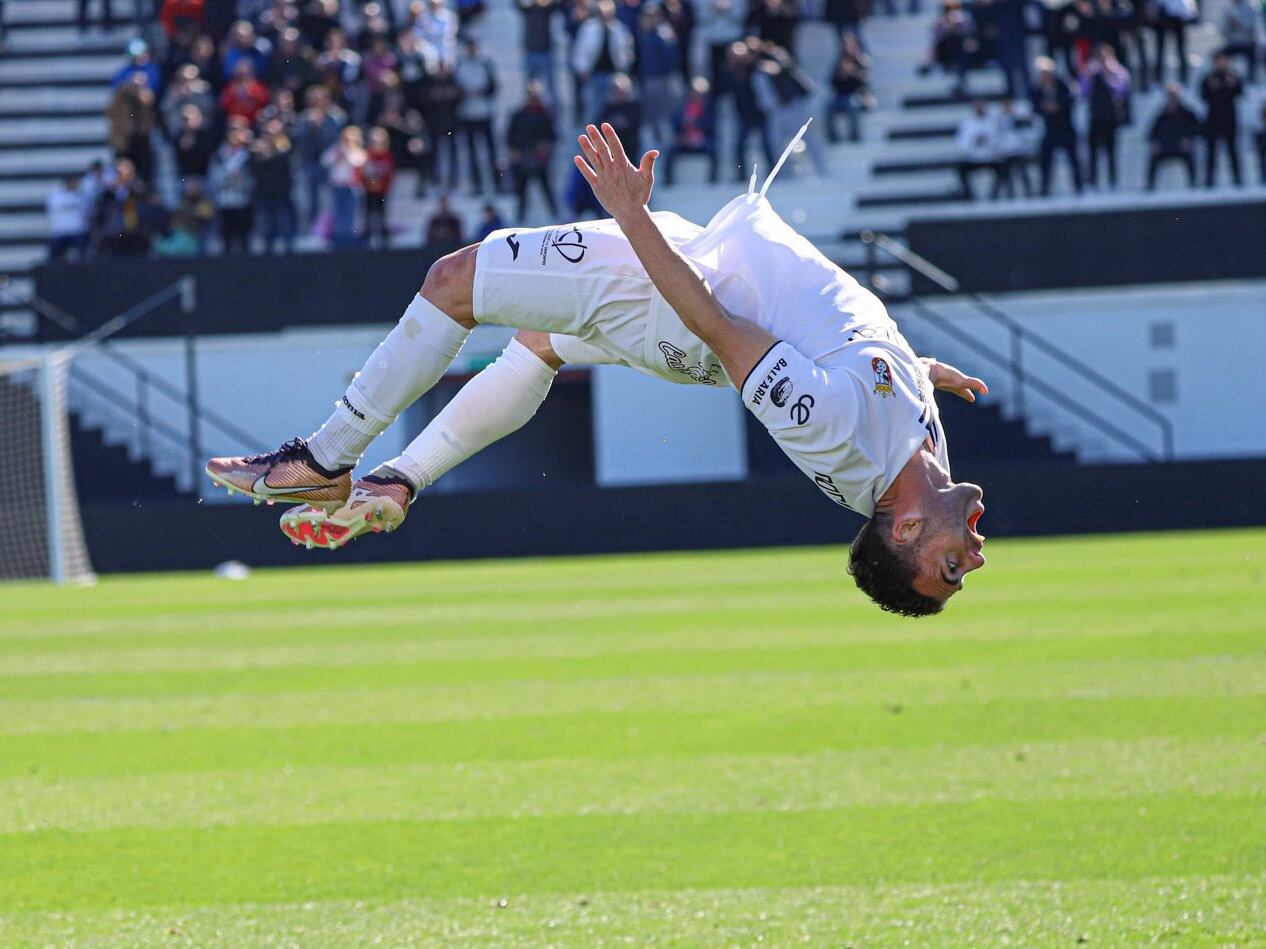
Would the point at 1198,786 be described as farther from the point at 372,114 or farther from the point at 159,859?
the point at 372,114

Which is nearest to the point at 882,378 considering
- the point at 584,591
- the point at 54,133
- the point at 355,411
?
Answer: the point at 355,411

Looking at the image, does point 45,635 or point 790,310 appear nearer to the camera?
point 790,310

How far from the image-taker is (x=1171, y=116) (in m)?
27.0

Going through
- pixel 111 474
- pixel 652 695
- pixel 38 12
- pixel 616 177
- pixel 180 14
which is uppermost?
pixel 616 177

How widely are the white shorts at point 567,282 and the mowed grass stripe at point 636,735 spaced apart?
4.14 m

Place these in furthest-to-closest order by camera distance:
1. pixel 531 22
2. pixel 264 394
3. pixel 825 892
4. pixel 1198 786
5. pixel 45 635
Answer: pixel 531 22
pixel 264 394
pixel 45 635
pixel 1198 786
pixel 825 892

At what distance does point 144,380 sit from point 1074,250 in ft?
39.2

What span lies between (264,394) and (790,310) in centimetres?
2166

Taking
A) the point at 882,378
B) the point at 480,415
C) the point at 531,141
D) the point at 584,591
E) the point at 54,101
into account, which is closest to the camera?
the point at 882,378

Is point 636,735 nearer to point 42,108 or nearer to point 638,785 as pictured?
point 638,785

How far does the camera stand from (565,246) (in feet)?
19.7

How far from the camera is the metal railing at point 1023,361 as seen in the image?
1000 inches

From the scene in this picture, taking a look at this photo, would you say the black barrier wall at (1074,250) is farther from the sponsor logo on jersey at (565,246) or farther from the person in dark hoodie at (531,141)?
the sponsor logo on jersey at (565,246)

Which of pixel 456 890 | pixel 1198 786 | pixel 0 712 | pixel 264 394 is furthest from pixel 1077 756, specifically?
pixel 264 394
